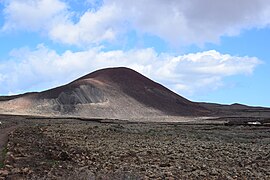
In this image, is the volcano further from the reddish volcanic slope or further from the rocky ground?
the rocky ground

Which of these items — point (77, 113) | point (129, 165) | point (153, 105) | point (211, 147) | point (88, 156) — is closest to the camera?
point (129, 165)

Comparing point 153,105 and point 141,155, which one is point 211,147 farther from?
point 153,105

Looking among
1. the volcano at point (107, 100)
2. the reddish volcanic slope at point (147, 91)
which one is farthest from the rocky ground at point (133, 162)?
the reddish volcanic slope at point (147, 91)

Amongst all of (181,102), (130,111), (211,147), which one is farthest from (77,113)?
(211,147)

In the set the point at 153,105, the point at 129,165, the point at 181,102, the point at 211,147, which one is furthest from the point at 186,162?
the point at 181,102

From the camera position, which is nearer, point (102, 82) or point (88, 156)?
point (88, 156)

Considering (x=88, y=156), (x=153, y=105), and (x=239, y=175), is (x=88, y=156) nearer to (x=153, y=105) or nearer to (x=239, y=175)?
(x=239, y=175)

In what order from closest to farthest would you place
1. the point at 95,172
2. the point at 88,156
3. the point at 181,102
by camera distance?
1. the point at 95,172
2. the point at 88,156
3. the point at 181,102

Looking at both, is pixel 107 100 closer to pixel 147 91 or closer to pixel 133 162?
pixel 147 91

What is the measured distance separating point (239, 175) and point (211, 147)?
29.5ft

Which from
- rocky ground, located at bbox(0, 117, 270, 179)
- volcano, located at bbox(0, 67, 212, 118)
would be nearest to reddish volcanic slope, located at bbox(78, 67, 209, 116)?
volcano, located at bbox(0, 67, 212, 118)

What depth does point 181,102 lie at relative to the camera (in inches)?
4525

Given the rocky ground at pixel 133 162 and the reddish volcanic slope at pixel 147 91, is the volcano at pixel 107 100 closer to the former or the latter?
the reddish volcanic slope at pixel 147 91

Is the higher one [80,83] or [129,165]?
[80,83]
